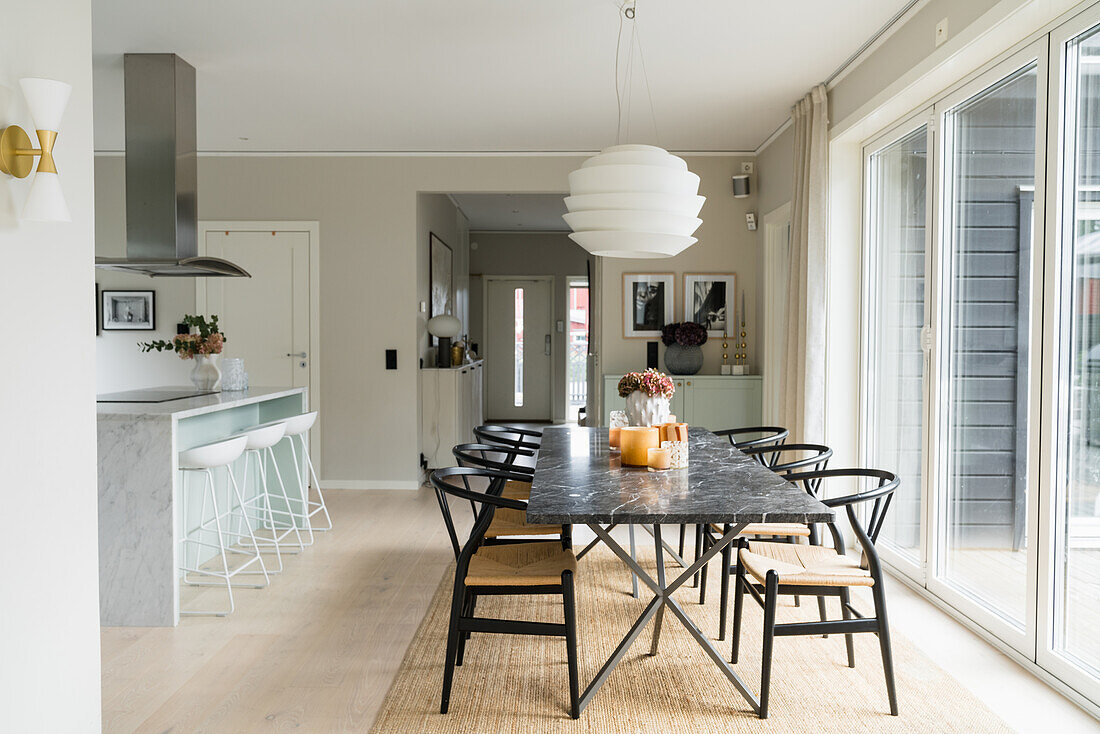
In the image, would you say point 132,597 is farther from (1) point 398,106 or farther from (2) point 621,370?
(2) point 621,370

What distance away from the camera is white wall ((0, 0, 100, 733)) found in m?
1.91

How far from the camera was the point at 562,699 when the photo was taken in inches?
104

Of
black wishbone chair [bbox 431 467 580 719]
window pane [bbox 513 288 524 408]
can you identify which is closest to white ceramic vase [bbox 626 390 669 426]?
black wishbone chair [bbox 431 467 580 719]

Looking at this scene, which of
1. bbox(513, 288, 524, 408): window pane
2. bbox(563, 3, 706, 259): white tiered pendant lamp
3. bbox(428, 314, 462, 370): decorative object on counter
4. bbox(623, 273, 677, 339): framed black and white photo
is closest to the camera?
bbox(563, 3, 706, 259): white tiered pendant lamp

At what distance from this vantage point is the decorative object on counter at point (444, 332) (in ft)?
22.5

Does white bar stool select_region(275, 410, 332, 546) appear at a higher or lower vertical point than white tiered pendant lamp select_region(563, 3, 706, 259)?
lower

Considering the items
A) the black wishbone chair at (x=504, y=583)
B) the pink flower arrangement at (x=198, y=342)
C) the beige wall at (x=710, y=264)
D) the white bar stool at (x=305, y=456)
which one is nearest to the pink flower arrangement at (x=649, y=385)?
the black wishbone chair at (x=504, y=583)

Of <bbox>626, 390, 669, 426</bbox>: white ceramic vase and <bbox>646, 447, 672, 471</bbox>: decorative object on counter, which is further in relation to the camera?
<bbox>626, 390, 669, 426</bbox>: white ceramic vase

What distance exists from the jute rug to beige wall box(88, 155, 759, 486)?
3.19 metres

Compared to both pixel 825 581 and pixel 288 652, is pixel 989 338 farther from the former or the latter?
pixel 288 652

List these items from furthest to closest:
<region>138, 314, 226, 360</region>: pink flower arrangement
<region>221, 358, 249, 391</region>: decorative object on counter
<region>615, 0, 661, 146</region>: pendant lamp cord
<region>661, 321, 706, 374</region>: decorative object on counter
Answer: <region>661, 321, 706, 374</region>: decorative object on counter < <region>221, 358, 249, 391</region>: decorative object on counter < <region>138, 314, 226, 360</region>: pink flower arrangement < <region>615, 0, 661, 146</region>: pendant lamp cord

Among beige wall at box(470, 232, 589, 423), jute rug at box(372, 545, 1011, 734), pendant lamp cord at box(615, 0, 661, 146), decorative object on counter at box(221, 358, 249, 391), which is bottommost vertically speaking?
jute rug at box(372, 545, 1011, 734)

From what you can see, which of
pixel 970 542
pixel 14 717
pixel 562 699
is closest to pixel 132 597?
pixel 14 717

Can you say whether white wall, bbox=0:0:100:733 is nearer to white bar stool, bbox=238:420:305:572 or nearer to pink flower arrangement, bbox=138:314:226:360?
white bar stool, bbox=238:420:305:572
